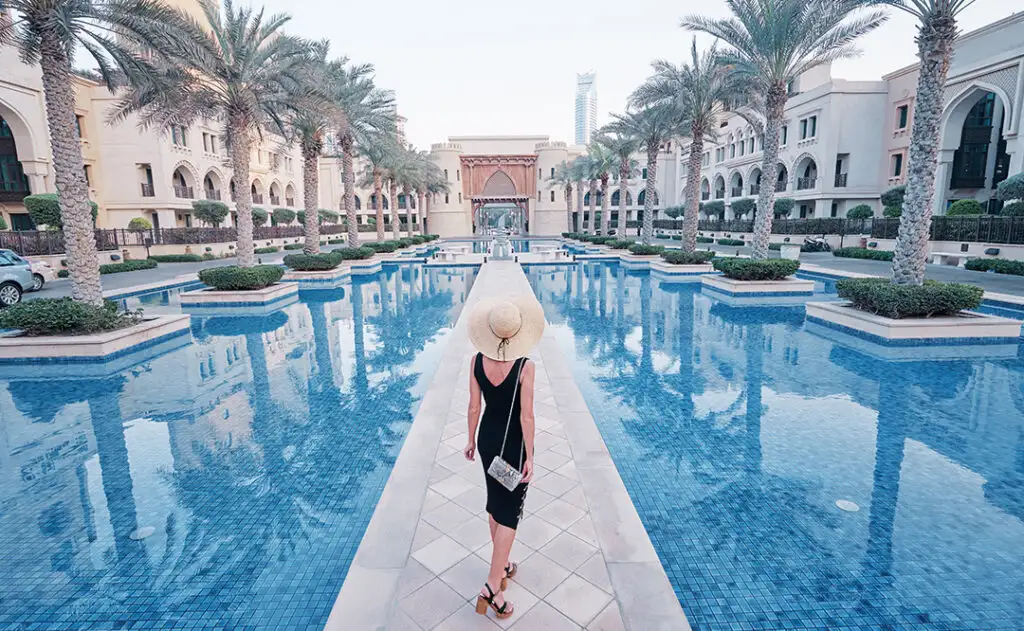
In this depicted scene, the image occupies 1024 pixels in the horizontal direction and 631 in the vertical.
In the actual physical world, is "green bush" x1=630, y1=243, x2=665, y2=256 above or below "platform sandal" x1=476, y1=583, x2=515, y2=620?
above

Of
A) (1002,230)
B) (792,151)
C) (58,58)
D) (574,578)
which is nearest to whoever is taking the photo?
(574,578)

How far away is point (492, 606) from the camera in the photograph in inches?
114

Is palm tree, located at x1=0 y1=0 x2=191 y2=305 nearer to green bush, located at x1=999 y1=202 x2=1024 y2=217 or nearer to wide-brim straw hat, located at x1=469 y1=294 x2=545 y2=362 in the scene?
wide-brim straw hat, located at x1=469 y1=294 x2=545 y2=362

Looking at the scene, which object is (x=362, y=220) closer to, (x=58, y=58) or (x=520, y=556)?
(x=58, y=58)

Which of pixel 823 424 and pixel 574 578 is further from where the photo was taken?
pixel 823 424

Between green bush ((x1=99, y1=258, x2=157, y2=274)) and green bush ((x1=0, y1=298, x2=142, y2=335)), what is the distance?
1592cm

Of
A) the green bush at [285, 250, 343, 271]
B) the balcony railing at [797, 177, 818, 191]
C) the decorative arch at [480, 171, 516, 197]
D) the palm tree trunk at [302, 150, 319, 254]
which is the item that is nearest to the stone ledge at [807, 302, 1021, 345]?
the green bush at [285, 250, 343, 271]

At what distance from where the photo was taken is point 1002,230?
62.4 ft

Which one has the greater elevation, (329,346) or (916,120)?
(916,120)

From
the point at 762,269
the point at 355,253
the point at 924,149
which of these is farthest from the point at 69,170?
the point at 762,269

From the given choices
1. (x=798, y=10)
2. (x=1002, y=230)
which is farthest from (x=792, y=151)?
(x=798, y=10)

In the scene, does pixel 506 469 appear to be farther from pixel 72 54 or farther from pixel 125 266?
pixel 125 266

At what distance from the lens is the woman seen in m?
2.75

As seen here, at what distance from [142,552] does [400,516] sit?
6.16ft
